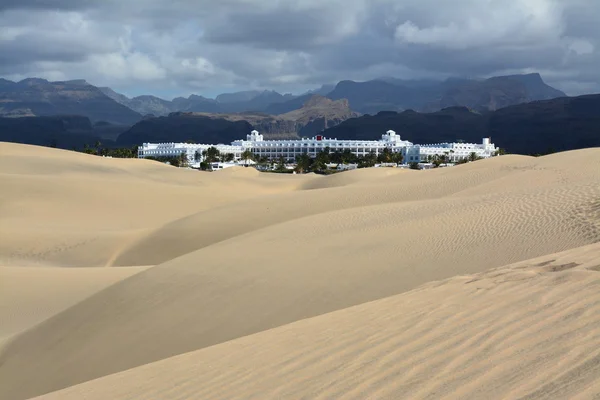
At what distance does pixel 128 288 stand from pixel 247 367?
7.28 metres

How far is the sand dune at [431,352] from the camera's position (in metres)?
4.72

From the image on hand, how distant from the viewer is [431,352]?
5480 millimetres

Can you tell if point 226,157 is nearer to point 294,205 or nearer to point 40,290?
point 294,205

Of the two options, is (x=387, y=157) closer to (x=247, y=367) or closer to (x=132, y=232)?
(x=132, y=232)

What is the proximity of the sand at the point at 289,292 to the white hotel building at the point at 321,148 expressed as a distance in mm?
112615

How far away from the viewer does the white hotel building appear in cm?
14600

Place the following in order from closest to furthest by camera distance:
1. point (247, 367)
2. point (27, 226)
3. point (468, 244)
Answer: point (247, 367) → point (468, 244) → point (27, 226)

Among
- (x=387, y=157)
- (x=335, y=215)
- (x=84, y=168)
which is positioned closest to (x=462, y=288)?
(x=335, y=215)

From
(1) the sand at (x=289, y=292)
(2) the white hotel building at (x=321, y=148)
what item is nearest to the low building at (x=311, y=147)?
(2) the white hotel building at (x=321, y=148)

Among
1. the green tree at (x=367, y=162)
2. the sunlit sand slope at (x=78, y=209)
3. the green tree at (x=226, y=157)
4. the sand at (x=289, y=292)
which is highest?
the sand at (x=289, y=292)

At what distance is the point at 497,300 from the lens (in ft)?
21.7

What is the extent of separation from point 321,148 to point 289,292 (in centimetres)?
15486

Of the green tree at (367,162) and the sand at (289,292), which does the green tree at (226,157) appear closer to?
the green tree at (367,162)

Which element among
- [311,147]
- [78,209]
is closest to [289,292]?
[78,209]
